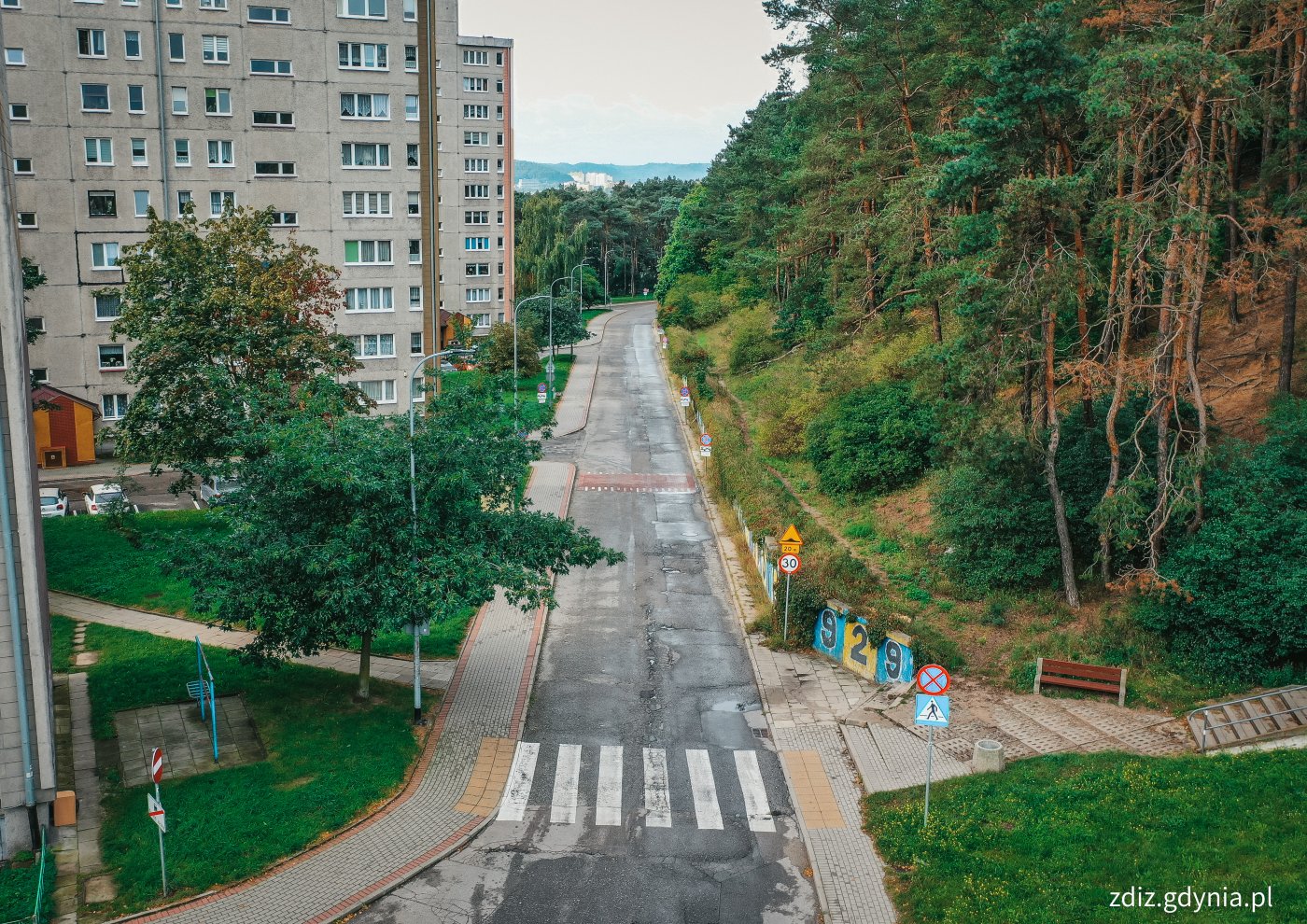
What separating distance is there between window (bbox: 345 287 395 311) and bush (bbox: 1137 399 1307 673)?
34.4 metres

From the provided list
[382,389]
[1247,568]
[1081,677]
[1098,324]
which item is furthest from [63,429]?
[1247,568]

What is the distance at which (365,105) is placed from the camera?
144 feet

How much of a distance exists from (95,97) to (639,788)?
39.9 meters

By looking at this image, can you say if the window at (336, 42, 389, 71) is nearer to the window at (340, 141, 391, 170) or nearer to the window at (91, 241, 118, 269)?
the window at (340, 141, 391, 170)

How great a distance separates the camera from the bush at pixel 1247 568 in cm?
1883

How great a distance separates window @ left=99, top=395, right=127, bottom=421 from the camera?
46.9 m

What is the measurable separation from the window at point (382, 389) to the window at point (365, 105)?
1145cm

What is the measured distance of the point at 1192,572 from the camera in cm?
1992

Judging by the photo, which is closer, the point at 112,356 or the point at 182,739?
the point at 182,739

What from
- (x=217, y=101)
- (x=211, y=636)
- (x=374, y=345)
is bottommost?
(x=211, y=636)

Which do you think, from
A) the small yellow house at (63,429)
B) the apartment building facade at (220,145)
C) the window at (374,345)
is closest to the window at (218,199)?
the apartment building facade at (220,145)

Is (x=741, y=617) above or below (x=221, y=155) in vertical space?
below

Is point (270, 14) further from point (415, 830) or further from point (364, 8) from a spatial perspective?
point (415, 830)

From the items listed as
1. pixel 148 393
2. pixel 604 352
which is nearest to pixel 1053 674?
pixel 148 393
